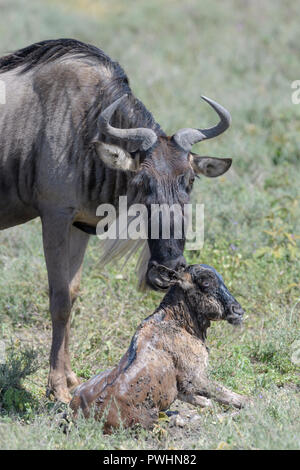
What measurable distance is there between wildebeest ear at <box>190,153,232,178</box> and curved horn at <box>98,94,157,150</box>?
35 cm

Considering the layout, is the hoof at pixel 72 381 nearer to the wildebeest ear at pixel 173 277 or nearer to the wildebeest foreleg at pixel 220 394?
the wildebeest ear at pixel 173 277

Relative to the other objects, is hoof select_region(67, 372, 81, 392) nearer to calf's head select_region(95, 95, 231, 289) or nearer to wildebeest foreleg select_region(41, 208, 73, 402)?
wildebeest foreleg select_region(41, 208, 73, 402)

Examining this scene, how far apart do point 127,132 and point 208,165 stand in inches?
24.8

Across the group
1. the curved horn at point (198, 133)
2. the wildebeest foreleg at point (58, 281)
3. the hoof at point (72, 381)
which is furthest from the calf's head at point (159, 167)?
the hoof at point (72, 381)

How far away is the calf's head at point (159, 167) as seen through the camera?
14.5 feet

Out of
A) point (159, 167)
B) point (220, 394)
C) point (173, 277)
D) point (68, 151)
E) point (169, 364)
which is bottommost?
point (220, 394)

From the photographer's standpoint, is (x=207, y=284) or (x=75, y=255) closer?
(x=207, y=284)

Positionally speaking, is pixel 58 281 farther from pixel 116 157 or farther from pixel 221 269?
pixel 221 269

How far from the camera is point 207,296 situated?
13.6 ft

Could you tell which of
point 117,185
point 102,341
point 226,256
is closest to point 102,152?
point 117,185

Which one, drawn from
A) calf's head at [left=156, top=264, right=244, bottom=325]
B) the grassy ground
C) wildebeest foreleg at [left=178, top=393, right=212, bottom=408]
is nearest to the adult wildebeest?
the grassy ground

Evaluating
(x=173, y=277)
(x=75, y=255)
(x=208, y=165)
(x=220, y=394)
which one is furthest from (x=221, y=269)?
(x=220, y=394)

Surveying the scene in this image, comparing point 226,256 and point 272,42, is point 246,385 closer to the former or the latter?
point 226,256
